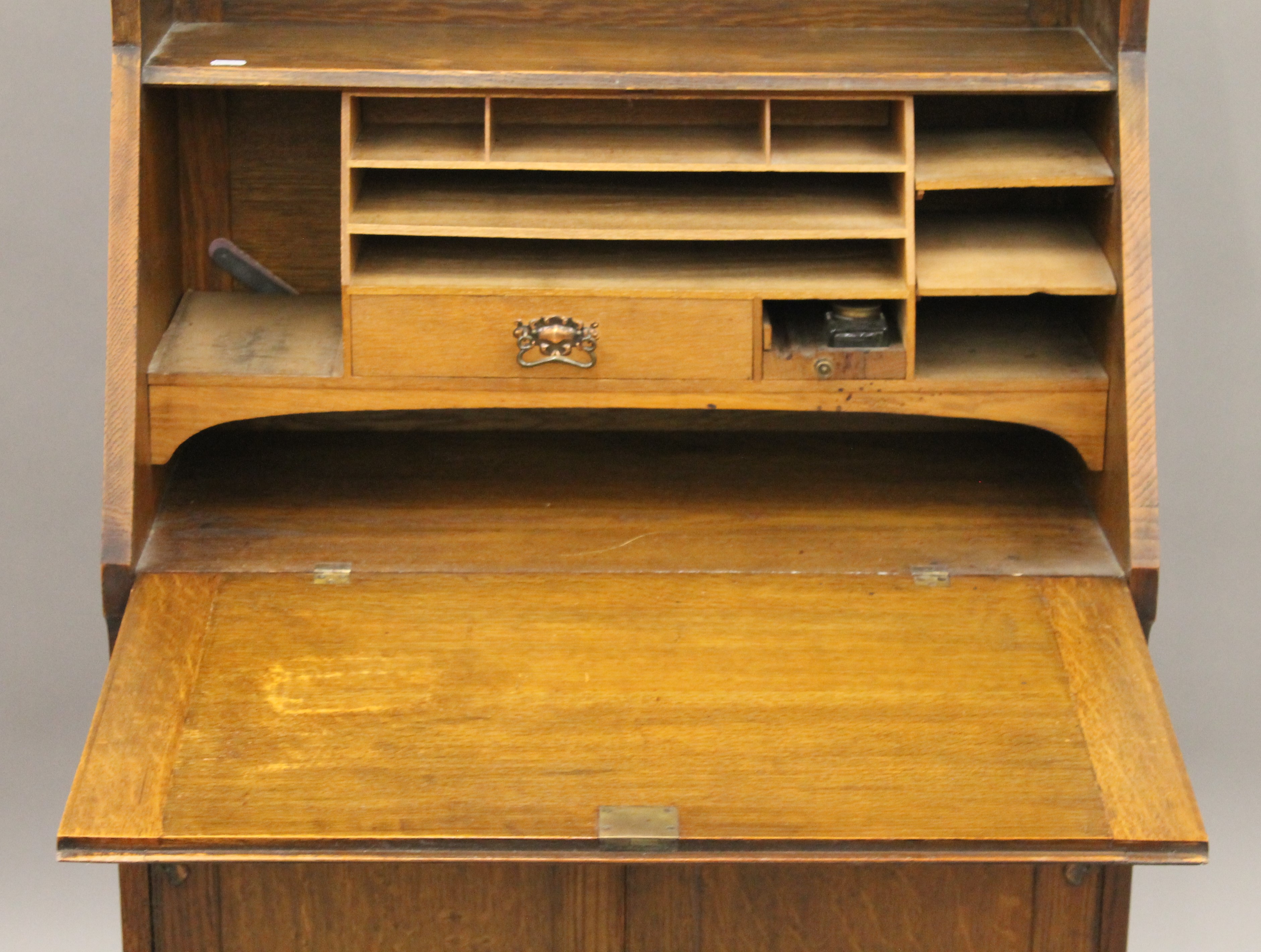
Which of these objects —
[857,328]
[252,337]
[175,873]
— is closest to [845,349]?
[857,328]

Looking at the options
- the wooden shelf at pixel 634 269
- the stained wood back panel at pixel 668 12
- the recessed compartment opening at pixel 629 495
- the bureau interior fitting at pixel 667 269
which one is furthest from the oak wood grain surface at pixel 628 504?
the stained wood back panel at pixel 668 12

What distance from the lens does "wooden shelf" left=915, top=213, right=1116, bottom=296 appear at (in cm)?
331

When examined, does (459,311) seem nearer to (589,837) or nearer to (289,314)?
(289,314)

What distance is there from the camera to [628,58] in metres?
3.39

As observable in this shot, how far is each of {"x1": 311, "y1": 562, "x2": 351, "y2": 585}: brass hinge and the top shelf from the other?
2.54 ft

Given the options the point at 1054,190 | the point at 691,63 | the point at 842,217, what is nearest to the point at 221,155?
the point at 691,63

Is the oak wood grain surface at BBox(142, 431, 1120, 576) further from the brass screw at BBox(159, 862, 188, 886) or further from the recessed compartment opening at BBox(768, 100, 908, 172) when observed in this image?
the recessed compartment opening at BBox(768, 100, 908, 172)

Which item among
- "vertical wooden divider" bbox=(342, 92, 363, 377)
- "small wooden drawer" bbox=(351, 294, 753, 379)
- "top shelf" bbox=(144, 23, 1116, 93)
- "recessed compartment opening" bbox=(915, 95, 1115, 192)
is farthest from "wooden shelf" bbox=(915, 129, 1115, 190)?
"vertical wooden divider" bbox=(342, 92, 363, 377)

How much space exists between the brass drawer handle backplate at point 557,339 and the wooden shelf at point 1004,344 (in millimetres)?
546

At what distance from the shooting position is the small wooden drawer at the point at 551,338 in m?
3.32

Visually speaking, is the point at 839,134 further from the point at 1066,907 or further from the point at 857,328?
the point at 1066,907

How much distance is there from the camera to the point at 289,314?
3617 mm

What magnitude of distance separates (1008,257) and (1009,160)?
0.16 meters

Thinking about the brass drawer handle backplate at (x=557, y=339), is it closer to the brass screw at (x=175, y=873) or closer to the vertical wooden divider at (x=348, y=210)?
the vertical wooden divider at (x=348, y=210)
